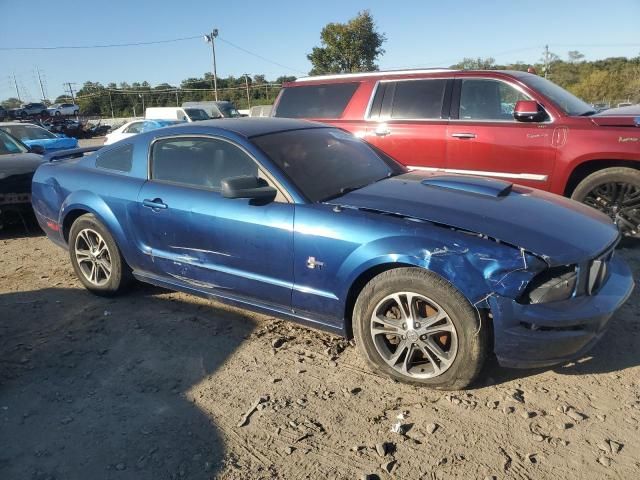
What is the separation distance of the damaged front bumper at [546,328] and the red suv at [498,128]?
278 cm

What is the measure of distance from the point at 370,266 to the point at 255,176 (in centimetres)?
107

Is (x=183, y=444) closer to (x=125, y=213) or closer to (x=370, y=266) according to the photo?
(x=370, y=266)

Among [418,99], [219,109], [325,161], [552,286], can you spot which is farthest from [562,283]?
[219,109]

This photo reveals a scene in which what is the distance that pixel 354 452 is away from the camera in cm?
248

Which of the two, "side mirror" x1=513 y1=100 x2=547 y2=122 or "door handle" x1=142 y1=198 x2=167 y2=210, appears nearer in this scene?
"door handle" x1=142 y1=198 x2=167 y2=210

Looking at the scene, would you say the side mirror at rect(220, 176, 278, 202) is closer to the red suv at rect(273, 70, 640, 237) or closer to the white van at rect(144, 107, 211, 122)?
the red suv at rect(273, 70, 640, 237)

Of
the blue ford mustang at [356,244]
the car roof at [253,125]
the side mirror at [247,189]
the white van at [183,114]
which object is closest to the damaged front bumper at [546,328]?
the blue ford mustang at [356,244]

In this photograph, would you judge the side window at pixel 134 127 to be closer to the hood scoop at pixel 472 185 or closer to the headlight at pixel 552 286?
the hood scoop at pixel 472 185

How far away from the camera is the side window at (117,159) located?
4.28 m

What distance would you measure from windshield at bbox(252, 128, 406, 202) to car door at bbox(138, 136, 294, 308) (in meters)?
0.20

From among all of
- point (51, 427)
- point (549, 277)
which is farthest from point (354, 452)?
point (51, 427)

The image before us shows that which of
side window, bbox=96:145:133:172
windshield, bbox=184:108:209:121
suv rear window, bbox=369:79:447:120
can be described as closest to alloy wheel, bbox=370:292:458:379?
side window, bbox=96:145:133:172

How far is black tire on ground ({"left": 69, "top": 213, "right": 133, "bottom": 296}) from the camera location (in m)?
4.32

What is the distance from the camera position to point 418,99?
20.0 feet
